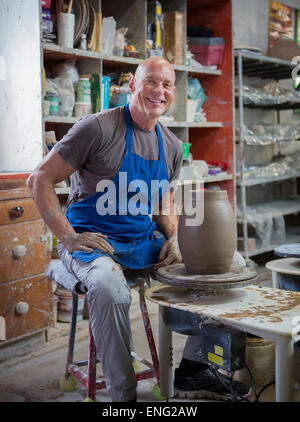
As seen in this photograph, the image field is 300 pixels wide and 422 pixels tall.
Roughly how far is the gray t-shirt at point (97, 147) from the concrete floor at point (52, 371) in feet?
3.17

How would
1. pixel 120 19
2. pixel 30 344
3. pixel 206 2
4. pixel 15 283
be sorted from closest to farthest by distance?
pixel 15 283
pixel 30 344
pixel 120 19
pixel 206 2

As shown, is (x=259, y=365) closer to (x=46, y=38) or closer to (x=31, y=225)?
(x=31, y=225)

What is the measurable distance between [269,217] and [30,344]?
10.0 feet

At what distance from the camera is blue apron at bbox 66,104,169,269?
8.29ft

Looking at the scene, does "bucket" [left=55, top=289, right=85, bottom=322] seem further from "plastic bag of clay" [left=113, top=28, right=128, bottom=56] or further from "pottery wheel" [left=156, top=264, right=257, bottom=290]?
"plastic bag of clay" [left=113, top=28, right=128, bottom=56]

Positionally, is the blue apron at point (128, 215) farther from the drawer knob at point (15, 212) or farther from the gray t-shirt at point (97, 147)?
the drawer knob at point (15, 212)

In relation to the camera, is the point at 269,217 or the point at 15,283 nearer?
the point at 15,283

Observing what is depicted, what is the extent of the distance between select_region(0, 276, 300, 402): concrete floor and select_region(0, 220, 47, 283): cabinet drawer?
50cm

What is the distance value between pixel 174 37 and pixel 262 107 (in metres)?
2.14

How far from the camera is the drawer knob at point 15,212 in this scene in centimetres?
302

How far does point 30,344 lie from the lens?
10.7 feet

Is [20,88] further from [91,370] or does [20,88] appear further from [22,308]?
[91,370]

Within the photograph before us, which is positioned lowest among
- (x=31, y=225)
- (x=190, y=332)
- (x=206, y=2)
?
(x=190, y=332)
